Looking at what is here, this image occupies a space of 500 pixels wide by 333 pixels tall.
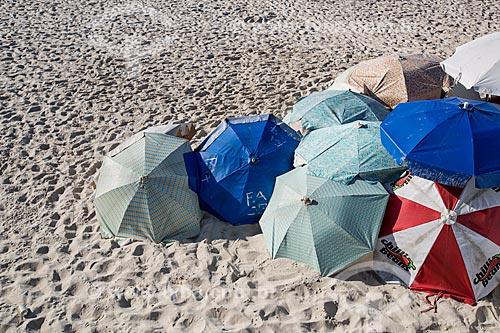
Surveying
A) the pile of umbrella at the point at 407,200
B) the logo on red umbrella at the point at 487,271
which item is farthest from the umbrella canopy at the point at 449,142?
the logo on red umbrella at the point at 487,271

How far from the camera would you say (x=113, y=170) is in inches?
203

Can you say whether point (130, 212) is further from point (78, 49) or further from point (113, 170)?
point (78, 49)

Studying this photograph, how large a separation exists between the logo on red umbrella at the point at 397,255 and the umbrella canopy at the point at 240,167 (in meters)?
1.30

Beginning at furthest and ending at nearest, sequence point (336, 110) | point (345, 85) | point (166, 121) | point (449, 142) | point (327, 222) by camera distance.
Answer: point (166, 121)
point (345, 85)
point (336, 110)
point (327, 222)
point (449, 142)

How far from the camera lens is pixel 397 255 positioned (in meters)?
4.34

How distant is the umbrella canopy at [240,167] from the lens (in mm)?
5027

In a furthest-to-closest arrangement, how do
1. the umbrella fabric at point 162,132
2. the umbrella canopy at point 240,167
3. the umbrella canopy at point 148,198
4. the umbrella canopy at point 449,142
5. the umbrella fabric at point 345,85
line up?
the umbrella fabric at point 345,85, the umbrella fabric at point 162,132, the umbrella canopy at point 240,167, the umbrella canopy at point 148,198, the umbrella canopy at point 449,142

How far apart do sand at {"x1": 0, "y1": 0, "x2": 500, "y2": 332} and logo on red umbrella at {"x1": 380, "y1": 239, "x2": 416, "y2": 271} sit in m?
0.23

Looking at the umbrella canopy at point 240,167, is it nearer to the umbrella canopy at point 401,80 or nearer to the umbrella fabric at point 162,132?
the umbrella fabric at point 162,132

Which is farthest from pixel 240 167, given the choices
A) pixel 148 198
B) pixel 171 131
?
pixel 171 131

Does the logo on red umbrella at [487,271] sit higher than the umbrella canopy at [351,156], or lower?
lower

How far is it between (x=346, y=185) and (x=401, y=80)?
224 centimetres

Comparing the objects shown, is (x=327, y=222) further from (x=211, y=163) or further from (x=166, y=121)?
(x=166, y=121)

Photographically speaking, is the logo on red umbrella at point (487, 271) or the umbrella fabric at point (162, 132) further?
the umbrella fabric at point (162, 132)
